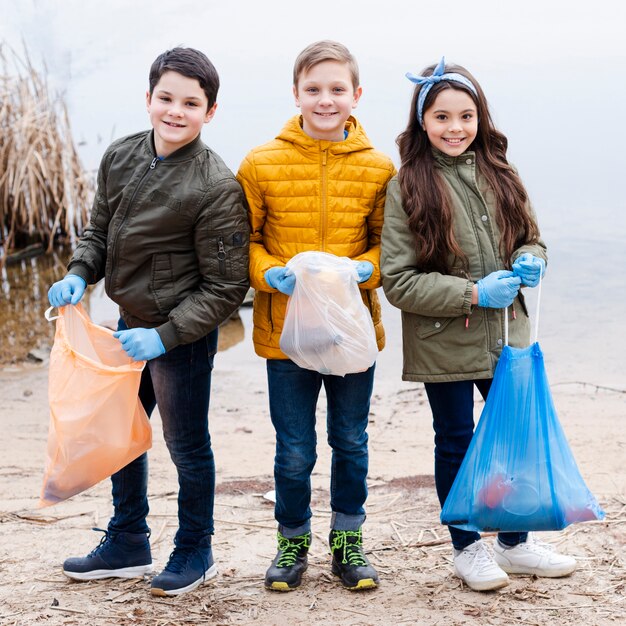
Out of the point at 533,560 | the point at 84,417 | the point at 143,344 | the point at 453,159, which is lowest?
the point at 533,560

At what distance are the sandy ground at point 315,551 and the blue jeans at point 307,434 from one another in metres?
0.31

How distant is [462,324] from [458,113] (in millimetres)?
723

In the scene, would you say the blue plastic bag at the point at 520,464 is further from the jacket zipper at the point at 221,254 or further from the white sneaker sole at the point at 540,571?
the jacket zipper at the point at 221,254

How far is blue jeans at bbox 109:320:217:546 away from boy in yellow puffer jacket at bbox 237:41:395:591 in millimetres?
239

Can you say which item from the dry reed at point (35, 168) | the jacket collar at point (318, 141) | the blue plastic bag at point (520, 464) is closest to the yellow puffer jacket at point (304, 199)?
the jacket collar at point (318, 141)

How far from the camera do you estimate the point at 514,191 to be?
10.3ft

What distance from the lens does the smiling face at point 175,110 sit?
300cm

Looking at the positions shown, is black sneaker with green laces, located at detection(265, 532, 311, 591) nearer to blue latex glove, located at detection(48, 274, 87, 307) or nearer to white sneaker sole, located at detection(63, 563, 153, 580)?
Result: white sneaker sole, located at detection(63, 563, 153, 580)

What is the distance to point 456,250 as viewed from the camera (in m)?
3.06

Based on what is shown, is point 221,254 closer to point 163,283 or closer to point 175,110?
point 163,283

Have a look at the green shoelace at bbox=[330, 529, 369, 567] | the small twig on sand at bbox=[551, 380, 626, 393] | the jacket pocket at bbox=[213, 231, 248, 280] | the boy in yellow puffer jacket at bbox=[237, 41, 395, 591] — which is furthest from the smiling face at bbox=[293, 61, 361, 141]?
the small twig on sand at bbox=[551, 380, 626, 393]

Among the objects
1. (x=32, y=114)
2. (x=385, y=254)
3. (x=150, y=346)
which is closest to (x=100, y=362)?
(x=150, y=346)

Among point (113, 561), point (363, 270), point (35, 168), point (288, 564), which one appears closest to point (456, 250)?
Result: point (363, 270)

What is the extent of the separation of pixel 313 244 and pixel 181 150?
0.55 meters
